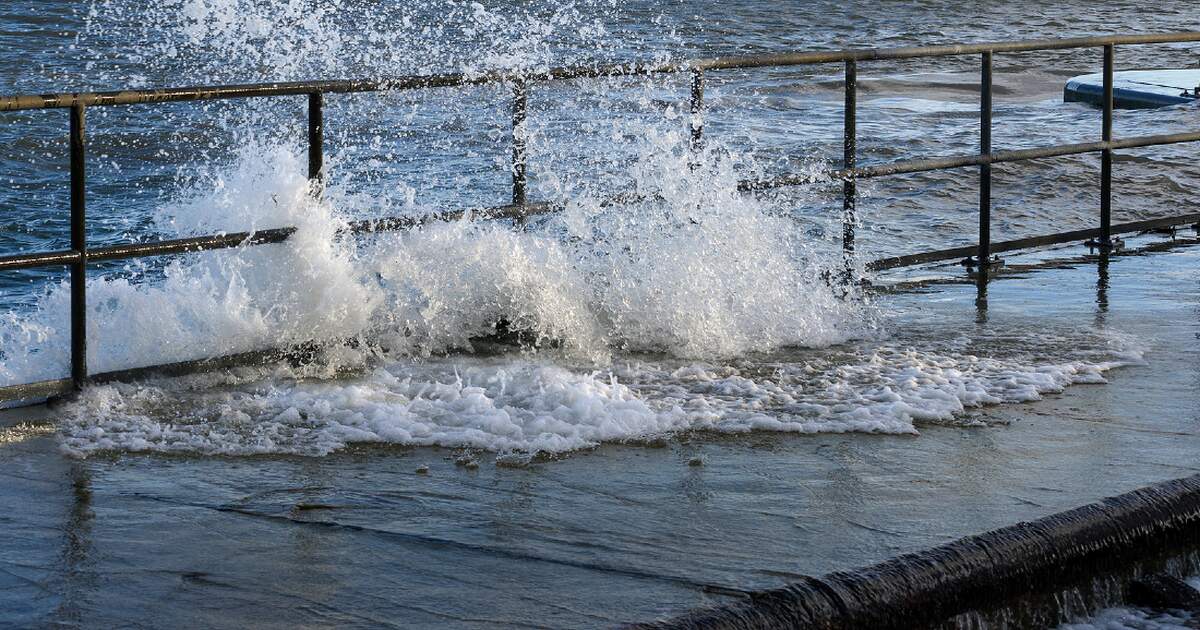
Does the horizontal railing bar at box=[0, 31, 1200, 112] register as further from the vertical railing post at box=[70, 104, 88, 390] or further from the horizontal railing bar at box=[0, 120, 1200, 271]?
the horizontal railing bar at box=[0, 120, 1200, 271]

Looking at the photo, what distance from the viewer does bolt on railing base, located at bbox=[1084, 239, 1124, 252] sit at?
8.03 m

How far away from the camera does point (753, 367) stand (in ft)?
17.7

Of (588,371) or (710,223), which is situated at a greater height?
(710,223)

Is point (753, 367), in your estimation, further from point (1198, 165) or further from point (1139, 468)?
point (1198, 165)

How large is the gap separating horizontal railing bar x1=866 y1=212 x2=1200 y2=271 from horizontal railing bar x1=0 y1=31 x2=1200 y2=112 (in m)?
0.90

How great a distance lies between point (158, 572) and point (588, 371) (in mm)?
2178

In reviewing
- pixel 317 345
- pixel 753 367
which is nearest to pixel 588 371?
pixel 753 367

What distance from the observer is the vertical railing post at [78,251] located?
15.8ft

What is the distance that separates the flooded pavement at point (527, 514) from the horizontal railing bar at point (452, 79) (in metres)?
0.96

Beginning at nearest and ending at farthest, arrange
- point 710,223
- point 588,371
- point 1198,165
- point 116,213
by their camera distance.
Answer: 1. point 588,371
2. point 710,223
3. point 116,213
4. point 1198,165

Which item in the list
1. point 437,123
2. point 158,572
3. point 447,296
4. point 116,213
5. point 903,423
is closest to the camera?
point 158,572

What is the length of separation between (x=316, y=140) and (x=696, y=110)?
1.56 meters

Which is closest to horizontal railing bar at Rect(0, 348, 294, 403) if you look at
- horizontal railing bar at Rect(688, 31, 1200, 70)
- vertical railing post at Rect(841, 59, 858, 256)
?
horizontal railing bar at Rect(688, 31, 1200, 70)

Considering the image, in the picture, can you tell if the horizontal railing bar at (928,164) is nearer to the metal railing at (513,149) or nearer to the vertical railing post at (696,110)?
the metal railing at (513,149)
